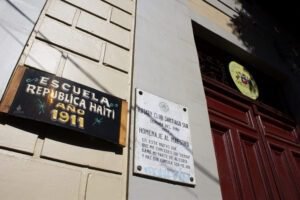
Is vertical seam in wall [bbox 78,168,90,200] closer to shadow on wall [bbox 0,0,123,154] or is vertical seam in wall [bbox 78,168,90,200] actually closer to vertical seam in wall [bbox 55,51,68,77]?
shadow on wall [bbox 0,0,123,154]

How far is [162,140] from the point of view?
2.29m

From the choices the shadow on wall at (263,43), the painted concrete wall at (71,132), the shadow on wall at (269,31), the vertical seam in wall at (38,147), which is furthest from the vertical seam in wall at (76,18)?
the shadow on wall at (269,31)

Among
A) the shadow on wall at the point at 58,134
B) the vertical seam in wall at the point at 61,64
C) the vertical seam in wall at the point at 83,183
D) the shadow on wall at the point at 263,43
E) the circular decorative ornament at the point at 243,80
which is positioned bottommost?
the vertical seam in wall at the point at 83,183

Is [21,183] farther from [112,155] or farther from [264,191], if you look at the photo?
[264,191]

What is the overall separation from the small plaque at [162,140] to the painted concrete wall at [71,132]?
15 centimetres

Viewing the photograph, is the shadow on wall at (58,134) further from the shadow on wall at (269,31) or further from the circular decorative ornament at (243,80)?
the shadow on wall at (269,31)

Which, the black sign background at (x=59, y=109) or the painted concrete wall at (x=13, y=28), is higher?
the painted concrete wall at (x=13, y=28)

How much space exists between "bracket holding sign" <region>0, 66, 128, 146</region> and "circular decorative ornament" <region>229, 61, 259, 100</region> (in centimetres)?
268

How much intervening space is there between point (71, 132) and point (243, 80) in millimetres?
3347

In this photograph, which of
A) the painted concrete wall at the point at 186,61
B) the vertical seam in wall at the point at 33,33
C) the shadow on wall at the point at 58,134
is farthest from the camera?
the painted concrete wall at the point at 186,61

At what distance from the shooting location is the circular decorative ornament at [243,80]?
4363 millimetres

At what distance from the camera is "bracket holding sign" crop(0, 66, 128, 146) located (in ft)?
5.81

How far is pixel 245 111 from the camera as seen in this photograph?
4.11m

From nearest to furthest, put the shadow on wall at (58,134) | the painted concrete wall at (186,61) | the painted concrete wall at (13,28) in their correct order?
1. the shadow on wall at (58,134)
2. the painted concrete wall at (13,28)
3. the painted concrete wall at (186,61)
